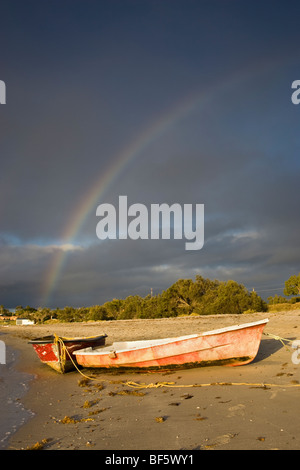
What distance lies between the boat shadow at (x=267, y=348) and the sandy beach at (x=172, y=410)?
174 mm

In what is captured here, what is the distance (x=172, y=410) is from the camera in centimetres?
698

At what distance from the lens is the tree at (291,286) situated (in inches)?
2424

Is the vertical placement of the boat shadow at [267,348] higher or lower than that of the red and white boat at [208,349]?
lower

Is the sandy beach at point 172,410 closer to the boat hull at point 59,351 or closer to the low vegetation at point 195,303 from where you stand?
the boat hull at point 59,351

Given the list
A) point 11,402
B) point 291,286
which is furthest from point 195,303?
point 11,402

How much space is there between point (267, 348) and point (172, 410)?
7546 millimetres

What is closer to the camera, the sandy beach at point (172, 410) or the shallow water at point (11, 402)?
the sandy beach at point (172, 410)

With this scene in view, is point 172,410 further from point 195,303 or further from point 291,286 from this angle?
point 291,286

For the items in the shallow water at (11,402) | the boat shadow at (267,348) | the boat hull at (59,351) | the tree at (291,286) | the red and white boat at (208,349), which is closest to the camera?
the shallow water at (11,402)

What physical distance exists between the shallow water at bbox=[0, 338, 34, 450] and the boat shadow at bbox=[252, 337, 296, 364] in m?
7.51

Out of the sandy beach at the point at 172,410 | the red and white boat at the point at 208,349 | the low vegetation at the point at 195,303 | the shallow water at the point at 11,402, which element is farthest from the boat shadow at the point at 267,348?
the low vegetation at the point at 195,303

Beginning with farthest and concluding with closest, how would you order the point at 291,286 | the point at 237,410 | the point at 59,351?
1. the point at 291,286
2. the point at 59,351
3. the point at 237,410

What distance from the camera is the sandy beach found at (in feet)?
17.1

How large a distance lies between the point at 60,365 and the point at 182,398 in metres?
6.94
